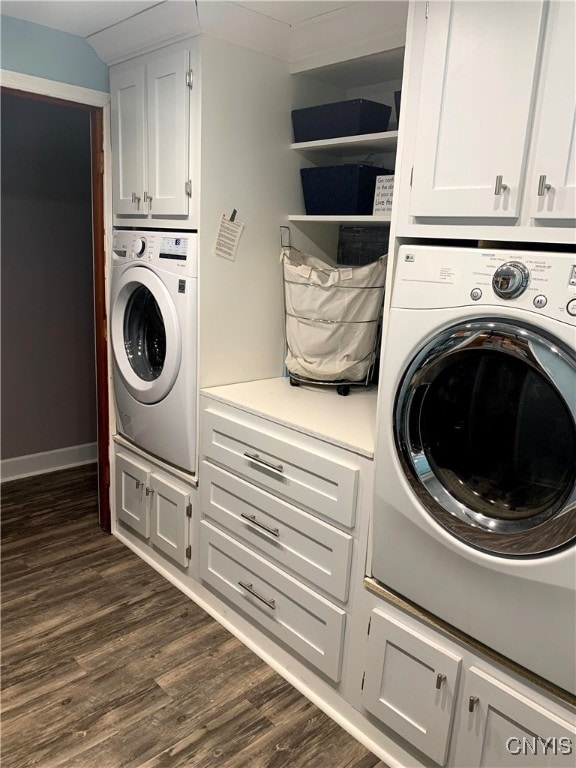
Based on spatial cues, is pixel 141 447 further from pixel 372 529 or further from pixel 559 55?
pixel 559 55

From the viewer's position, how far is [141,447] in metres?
2.75

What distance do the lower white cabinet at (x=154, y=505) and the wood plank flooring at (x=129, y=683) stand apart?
0.18 m

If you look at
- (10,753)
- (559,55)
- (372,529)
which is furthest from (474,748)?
(559,55)

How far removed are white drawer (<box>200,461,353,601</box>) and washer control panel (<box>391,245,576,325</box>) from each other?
81cm

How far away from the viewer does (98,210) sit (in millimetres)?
2711

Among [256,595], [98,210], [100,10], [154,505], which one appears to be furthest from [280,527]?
[100,10]

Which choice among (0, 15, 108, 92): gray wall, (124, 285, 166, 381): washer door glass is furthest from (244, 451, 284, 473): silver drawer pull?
(0, 15, 108, 92): gray wall

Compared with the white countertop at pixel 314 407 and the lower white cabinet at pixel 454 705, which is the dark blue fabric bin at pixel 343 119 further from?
the lower white cabinet at pixel 454 705

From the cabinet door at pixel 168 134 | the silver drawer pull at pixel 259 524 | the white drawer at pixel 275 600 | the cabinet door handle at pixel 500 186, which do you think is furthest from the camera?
the cabinet door at pixel 168 134

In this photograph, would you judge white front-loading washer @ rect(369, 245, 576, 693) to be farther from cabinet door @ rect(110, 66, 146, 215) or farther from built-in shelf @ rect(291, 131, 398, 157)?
cabinet door @ rect(110, 66, 146, 215)

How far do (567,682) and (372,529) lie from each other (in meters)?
0.60

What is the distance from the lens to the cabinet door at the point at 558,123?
1207 millimetres

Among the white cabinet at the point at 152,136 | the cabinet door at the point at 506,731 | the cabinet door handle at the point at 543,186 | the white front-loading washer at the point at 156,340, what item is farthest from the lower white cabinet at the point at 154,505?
the cabinet door handle at the point at 543,186

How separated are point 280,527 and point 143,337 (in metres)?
1.18
